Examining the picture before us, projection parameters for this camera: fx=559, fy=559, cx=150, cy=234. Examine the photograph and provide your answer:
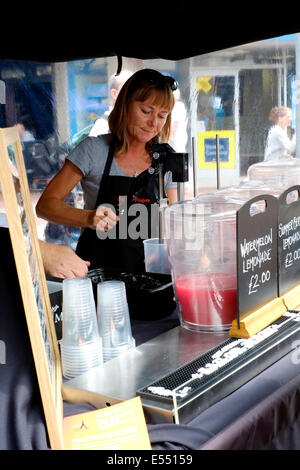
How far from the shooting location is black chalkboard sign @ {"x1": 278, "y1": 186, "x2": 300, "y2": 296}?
145 cm

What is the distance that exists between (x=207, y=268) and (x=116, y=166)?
1329 mm

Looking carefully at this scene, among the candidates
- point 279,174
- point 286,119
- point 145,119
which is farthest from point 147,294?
point 286,119

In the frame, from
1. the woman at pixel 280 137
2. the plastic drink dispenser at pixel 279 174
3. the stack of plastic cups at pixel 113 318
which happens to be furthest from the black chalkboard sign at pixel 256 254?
the woman at pixel 280 137

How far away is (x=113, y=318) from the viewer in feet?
3.89

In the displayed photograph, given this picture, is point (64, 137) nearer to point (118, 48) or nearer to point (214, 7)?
point (118, 48)

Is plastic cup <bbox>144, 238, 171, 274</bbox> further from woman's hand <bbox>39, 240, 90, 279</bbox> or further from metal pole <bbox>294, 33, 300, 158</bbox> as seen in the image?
metal pole <bbox>294, 33, 300, 158</bbox>

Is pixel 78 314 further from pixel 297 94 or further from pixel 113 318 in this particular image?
pixel 297 94

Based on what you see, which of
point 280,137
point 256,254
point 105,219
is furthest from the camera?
point 280,137

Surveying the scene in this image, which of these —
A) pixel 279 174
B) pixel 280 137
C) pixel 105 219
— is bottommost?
pixel 105 219

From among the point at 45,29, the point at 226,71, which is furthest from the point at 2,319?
the point at 226,71

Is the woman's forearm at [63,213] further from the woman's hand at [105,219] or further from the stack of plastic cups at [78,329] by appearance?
the stack of plastic cups at [78,329]

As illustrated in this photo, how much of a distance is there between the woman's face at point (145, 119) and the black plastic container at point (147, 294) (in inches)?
44.0

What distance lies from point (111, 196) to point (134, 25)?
817mm

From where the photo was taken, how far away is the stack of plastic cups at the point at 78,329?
113cm
